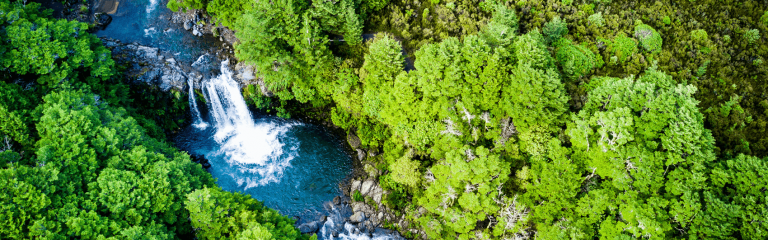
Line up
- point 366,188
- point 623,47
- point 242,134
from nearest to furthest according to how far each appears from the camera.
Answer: point 623,47 → point 366,188 → point 242,134

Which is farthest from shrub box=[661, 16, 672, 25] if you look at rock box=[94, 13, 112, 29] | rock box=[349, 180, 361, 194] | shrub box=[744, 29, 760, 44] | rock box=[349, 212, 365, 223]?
rock box=[94, 13, 112, 29]

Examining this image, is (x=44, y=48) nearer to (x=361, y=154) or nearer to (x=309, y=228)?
(x=309, y=228)

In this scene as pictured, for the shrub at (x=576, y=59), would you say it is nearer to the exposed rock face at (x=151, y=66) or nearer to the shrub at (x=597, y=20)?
the shrub at (x=597, y=20)

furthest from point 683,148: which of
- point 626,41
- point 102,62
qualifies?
point 102,62

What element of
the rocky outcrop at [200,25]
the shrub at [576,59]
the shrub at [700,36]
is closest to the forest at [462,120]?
the shrub at [700,36]

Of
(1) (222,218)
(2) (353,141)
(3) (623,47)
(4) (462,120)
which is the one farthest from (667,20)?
(1) (222,218)
